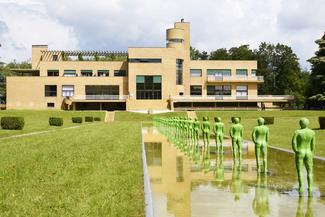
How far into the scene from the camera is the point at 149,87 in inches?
3361

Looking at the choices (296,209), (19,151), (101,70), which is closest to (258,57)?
(101,70)

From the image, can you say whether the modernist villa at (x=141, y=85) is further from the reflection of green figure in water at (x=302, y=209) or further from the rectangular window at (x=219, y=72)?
the reflection of green figure in water at (x=302, y=209)

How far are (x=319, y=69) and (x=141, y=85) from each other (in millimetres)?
29519

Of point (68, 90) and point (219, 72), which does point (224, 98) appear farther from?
point (68, 90)

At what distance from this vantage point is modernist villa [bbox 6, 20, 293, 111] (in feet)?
273

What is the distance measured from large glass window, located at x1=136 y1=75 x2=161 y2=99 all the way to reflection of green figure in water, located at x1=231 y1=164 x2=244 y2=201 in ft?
233

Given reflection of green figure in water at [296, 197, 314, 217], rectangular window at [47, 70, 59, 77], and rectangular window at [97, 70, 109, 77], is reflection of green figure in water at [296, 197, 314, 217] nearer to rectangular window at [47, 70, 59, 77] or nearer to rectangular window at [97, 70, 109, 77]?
rectangular window at [97, 70, 109, 77]

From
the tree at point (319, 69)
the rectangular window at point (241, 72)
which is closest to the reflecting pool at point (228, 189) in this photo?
the tree at point (319, 69)

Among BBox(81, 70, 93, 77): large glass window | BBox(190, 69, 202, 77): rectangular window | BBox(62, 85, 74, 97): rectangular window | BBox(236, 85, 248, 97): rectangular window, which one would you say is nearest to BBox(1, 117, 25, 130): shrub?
BBox(62, 85, 74, 97): rectangular window

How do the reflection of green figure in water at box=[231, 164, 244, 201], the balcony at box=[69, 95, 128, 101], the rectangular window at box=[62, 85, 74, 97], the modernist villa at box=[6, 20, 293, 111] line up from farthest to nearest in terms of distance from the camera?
the rectangular window at box=[62, 85, 74, 97] → the modernist villa at box=[6, 20, 293, 111] → the balcony at box=[69, 95, 128, 101] → the reflection of green figure in water at box=[231, 164, 244, 201]

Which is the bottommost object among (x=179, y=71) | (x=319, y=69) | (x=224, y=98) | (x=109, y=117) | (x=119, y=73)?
(x=109, y=117)

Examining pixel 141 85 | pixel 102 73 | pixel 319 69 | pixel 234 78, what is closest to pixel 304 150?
pixel 319 69

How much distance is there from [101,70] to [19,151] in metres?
70.9

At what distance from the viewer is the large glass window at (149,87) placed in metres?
84.8
